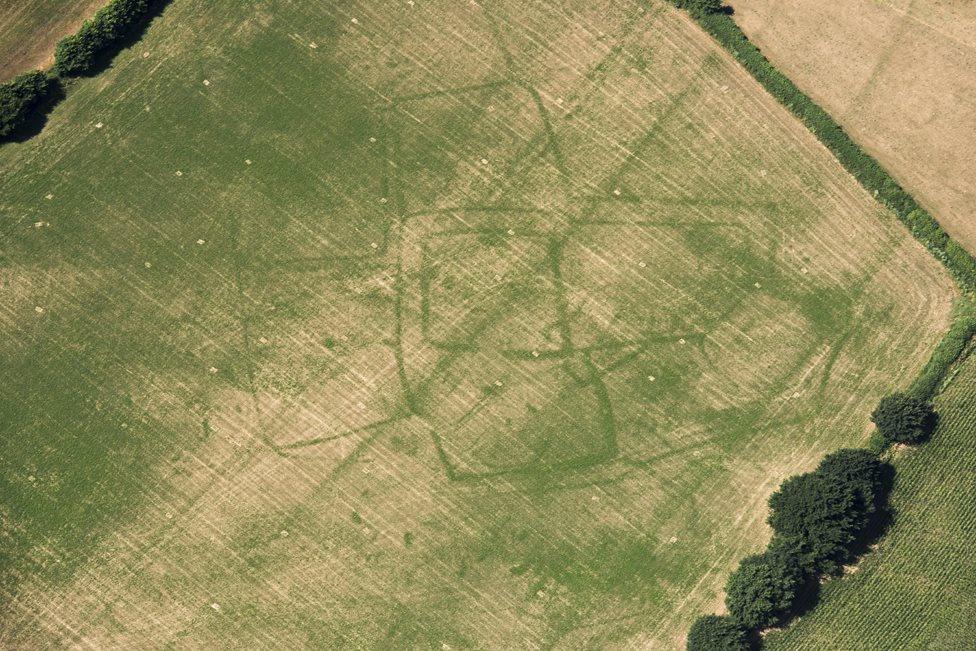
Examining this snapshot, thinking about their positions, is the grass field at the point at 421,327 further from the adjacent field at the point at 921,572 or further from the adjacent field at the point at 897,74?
the adjacent field at the point at 921,572

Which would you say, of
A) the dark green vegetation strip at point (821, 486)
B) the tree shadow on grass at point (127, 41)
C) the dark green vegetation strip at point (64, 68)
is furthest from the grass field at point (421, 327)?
the dark green vegetation strip at point (821, 486)

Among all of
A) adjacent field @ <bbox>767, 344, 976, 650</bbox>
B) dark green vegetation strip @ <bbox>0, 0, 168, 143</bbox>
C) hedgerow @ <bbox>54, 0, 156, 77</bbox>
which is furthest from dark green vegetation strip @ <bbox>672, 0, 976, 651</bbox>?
dark green vegetation strip @ <bbox>0, 0, 168, 143</bbox>

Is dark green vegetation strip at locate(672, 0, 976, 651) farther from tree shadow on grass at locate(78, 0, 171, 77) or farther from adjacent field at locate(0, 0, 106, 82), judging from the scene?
adjacent field at locate(0, 0, 106, 82)

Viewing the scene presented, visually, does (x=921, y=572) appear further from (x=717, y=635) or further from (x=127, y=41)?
(x=127, y=41)

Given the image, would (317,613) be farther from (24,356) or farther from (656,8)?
(656,8)

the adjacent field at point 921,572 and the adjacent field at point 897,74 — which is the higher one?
the adjacent field at point 897,74
